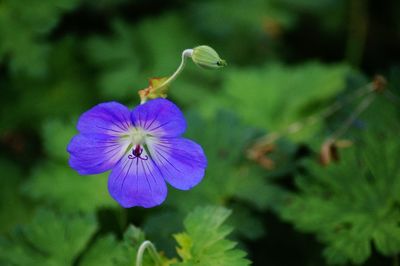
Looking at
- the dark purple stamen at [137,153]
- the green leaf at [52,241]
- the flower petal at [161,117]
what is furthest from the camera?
the green leaf at [52,241]

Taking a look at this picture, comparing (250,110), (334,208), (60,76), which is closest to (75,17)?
(60,76)

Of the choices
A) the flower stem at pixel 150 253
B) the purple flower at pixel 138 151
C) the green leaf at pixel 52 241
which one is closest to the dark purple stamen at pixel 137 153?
the purple flower at pixel 138 151

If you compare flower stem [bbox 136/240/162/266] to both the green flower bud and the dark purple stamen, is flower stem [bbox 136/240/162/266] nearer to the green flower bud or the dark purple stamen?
the dark purple stamen

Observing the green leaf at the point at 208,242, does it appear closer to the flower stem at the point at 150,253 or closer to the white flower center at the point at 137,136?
the flower stem at the point at 150,253

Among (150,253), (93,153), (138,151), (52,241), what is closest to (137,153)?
(138,151)

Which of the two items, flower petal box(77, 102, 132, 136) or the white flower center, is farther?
the white flower center

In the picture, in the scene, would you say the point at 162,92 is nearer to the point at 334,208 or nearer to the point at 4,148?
the point at 334,208

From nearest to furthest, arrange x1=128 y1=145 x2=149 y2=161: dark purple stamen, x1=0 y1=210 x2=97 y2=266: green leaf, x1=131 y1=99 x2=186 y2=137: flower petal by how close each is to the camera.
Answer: x1=131 y1=99 x2=186 y2=137: flower petal
x1=128 y1=145 x2=149 y2=161: dark purple stamen
x1=0 y1=210 x2=97 y2=266: green leaf

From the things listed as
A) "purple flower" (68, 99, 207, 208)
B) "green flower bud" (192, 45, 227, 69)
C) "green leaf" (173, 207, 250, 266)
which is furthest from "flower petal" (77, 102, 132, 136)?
"green leaf" (173, 207, 250, 266)
